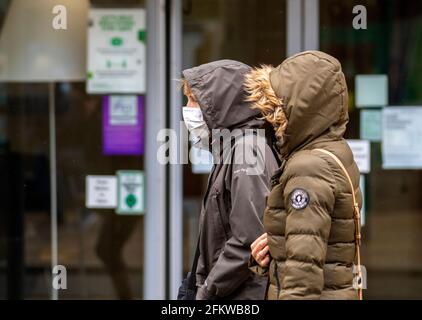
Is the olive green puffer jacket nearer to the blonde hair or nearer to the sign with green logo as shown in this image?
the blonde hair

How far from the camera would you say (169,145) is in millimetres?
5004

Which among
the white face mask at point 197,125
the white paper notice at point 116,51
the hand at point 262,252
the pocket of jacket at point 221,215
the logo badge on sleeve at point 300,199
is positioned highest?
the white paper notice at point 116,51

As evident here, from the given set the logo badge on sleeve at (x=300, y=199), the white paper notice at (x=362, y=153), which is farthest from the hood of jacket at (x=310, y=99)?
the white paper notice at (x=362, y=153)

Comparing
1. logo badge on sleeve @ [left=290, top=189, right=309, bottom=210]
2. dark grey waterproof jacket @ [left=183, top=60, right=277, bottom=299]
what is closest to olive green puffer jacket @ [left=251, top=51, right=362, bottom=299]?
logo badge on sleeve @ [left=290, top=189, right=309, bottom=210]

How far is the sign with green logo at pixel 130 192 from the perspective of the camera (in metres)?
5.01

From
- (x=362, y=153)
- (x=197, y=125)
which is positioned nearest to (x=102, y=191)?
(x=362, y=153)

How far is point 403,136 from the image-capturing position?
502cm

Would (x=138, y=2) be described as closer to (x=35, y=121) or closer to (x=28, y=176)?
(x=35, y=121)

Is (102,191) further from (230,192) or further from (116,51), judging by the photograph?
(230,192)

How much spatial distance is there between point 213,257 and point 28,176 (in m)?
2.62

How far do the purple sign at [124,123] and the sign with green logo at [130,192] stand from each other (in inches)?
6.0

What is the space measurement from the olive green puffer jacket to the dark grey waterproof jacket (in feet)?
0.87

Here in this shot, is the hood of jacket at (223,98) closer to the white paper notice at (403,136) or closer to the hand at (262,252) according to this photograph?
the hand at (262,252)

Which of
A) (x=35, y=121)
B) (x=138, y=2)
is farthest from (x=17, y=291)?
(x=138, y=2)
